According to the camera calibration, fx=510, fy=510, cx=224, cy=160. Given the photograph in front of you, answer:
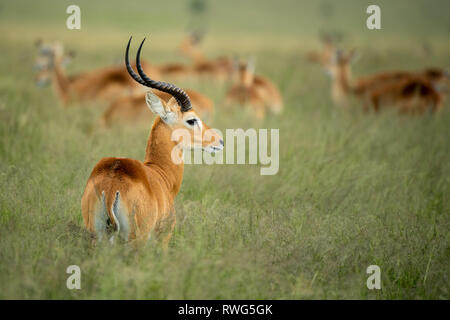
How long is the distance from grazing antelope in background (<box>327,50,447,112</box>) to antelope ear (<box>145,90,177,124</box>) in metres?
5.43

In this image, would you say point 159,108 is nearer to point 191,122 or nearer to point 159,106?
point 159,106

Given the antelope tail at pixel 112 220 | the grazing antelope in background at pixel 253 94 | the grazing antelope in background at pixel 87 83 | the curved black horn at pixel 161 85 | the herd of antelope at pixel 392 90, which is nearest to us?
the antelope tail at pixel 112 220

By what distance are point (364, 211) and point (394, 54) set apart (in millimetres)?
15284

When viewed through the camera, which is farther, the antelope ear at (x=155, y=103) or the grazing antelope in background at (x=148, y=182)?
the antelope ear at (x=155, y=103)

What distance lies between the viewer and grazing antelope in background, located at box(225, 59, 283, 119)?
8898 mm

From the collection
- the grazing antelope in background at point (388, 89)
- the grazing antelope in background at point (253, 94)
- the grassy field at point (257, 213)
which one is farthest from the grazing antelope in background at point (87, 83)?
the grazing antelope in background at point (388, 89)

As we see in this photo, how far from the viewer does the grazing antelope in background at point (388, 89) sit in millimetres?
8430

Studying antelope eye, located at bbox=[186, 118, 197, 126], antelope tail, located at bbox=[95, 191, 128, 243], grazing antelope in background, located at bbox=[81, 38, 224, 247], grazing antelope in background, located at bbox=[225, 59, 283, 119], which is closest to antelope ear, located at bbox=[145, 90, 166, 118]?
grazing antelope in background, located at bbox=[81, 38, 224, 247]

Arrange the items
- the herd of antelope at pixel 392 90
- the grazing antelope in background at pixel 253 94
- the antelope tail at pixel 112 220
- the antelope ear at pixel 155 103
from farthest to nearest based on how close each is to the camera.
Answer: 1. the grazing antelope in background at pixel 253 94
2. the herd of antelope at pixel 392 90
3. the antelope ear at pixel 155 103
4. the antelope tail at pixel 112 220

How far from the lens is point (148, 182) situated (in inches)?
131

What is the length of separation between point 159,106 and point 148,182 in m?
0.71

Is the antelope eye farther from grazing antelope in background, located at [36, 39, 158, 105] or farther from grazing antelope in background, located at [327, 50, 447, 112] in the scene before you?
grazing antelope in background, located at [36, 39, 158, 105]

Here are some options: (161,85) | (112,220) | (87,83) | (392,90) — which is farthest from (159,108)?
(87,83)

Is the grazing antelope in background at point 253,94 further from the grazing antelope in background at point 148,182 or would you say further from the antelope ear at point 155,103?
the antelope ear at point 155,103
